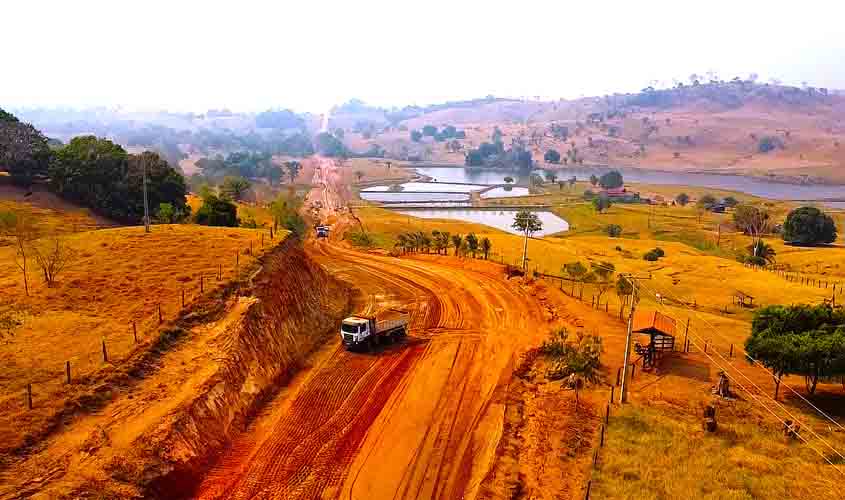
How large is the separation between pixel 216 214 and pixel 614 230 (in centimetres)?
8437

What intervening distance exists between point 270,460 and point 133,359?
8806 millimetres

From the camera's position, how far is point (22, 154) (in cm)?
7162

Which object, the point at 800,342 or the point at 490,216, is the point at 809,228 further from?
the point at 800,342

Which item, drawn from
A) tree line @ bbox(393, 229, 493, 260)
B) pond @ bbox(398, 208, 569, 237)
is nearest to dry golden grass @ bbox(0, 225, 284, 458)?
tree line @ bbox(393, 229, 493, 260)

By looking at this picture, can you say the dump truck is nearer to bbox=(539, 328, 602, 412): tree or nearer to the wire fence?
the wire fence

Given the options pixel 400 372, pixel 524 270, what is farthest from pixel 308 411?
pixel 524 270

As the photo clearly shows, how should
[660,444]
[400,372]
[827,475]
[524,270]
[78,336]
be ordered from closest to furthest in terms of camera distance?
[827,475]
[660,444]
[78,336]
[400,372]
[524,270]

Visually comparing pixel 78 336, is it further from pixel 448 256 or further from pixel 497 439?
pixel 448 256

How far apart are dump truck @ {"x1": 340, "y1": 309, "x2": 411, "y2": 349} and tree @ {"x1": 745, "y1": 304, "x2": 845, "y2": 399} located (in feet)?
72.6

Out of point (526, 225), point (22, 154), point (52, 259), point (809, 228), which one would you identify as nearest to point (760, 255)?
point (809, 228)

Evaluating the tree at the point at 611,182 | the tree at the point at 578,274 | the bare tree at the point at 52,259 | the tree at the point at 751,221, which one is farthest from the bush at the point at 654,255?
the tree at the point at 611,182

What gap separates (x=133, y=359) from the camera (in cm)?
2867

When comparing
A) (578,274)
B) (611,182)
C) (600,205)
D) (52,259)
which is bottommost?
(600,205)

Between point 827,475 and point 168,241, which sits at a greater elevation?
point 168,241
